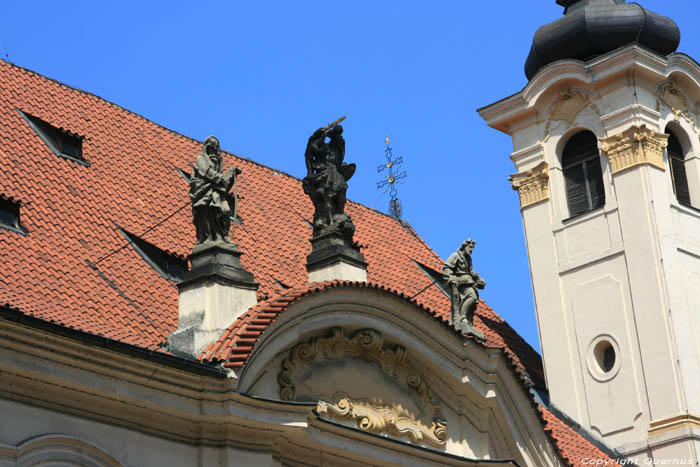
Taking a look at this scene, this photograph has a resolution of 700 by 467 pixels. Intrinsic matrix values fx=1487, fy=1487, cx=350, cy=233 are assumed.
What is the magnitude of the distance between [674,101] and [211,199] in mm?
13172

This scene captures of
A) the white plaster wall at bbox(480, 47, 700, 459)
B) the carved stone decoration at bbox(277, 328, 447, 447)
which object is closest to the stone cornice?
the white plaster wall at bbox(480, 47, 700, 459)

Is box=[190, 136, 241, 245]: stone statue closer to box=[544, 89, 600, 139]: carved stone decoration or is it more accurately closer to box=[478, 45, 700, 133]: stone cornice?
box=[478, 45, 700, 133]: stone cornice

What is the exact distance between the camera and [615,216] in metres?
26.9

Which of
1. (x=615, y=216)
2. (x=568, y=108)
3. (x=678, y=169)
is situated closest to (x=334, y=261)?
(x=615, y=216)

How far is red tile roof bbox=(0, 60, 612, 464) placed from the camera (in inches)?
675

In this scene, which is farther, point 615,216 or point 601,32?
point 601,32

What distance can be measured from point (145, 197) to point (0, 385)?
24.4ft

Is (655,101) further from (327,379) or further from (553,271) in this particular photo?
(327,379)

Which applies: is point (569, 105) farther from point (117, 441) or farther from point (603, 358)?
point (117, 441)

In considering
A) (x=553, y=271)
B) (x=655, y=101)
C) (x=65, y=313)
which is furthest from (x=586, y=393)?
(x=65, y=313)

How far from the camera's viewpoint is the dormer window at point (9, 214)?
18016 mm

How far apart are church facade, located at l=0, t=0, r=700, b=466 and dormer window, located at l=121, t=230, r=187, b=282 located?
43mm

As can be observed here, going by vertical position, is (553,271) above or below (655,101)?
below

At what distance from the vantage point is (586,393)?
Result: 2641 centimetres
